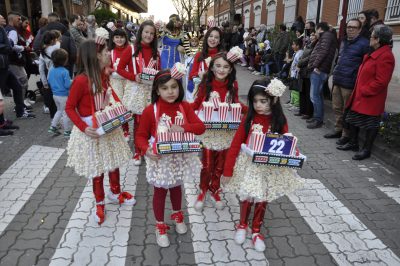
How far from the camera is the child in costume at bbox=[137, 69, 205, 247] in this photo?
2.94m

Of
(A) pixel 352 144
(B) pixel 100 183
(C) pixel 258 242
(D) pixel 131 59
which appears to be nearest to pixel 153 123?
(B) pixel 100 183

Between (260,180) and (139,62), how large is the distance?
2.71m

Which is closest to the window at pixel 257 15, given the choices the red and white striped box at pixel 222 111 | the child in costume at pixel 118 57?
the child in costume at pixel 118 57

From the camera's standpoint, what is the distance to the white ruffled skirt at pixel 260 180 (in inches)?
118

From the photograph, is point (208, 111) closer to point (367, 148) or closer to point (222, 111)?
point (222, 111)

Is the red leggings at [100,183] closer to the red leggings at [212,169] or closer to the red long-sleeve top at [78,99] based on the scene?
the red long-sleeve top at [78,99]

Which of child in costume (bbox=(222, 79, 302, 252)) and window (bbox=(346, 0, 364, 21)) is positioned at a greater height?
window (bbox=(346, 0, 364, 21))

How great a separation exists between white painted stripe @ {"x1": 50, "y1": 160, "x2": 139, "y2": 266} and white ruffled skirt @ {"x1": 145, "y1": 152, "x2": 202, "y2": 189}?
2.41 feet

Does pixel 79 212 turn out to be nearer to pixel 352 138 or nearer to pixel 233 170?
pixel 233 170

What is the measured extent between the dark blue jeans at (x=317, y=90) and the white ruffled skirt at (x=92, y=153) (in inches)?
187

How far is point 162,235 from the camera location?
3244 millimetres

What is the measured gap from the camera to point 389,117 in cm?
582

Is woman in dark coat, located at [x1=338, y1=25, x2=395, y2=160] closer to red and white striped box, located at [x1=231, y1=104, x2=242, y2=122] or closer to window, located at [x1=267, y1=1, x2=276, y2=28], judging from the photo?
red and white striped box, located at [x1=231, y1=104, x2=242, y2=122]

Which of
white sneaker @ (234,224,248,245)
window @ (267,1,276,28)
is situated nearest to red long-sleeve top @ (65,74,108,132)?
white sneaker @ (234,224,248,245)
